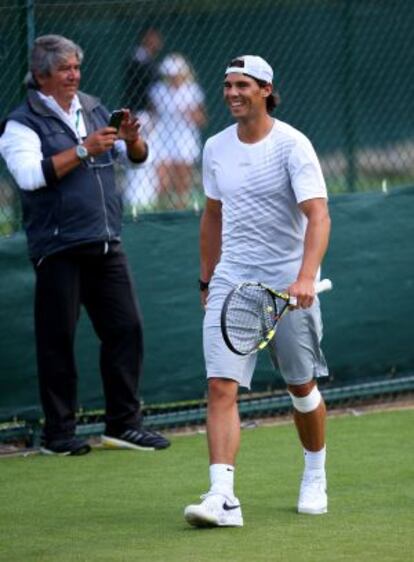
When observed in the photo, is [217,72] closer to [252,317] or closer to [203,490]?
[203,490]

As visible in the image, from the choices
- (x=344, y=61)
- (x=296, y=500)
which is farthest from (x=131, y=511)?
(x=344, y=61)

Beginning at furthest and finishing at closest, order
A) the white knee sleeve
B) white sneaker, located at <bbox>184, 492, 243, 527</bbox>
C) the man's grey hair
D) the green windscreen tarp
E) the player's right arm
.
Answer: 1. the green windscreen tarp
2. the man's grey hair
3. the player's right arm
4. the white knee sleeve
5. white sneaker, located at <bbox>184, 492, 243, 527</bbox>

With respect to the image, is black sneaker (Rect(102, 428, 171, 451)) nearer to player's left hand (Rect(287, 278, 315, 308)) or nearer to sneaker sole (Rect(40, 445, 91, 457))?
sneaker sole (Rect(40, 445, 91, 457))

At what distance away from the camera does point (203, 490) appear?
7.59m

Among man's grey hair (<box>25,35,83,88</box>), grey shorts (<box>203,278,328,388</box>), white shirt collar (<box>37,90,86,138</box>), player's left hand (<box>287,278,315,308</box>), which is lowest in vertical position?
grey shorts (<box>203,278,328,388</box>)

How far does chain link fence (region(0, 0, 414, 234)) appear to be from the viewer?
9.25 meters

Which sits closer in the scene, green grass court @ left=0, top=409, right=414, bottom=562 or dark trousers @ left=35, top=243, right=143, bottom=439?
green grass court @ left=0, top=409, right=414, bottom=562

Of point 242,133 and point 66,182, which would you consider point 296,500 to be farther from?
point 66,182

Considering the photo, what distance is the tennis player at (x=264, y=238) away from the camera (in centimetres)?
658

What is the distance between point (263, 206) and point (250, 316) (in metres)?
0.48

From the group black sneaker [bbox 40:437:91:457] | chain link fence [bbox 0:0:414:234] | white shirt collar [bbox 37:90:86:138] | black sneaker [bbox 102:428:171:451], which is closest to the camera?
white shirt collar [bbox 37:90:86:138]

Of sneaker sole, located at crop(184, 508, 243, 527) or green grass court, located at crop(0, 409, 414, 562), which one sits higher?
sneaker sole, located at crop(184, 508, 243, 527)

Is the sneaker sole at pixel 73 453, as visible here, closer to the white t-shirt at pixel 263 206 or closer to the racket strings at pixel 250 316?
the white t-shirt at pixel 263 206

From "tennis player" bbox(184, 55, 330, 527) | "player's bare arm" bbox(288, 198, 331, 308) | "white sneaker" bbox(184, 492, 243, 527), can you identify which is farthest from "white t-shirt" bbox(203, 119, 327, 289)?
"white sneaker" bbox(184, 492, 243, 527)
